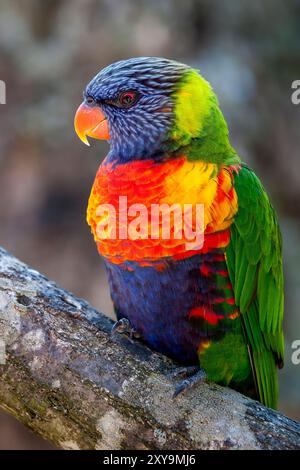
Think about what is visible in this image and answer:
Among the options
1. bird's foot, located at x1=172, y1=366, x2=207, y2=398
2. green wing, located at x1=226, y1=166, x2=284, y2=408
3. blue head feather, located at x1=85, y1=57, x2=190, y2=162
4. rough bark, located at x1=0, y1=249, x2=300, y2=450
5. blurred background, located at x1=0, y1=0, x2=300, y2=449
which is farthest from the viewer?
blurred background, located at x1=0, y1=0, x2=300, y2=449

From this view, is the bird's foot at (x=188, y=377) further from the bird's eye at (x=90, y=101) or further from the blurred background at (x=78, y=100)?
the blurred background at (x=78, y=100)

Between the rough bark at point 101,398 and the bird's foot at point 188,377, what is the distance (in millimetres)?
30

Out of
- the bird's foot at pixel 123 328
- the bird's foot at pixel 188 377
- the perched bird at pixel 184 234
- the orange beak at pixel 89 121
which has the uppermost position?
the orange beak at pixel 89 121

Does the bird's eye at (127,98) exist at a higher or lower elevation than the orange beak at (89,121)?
higher

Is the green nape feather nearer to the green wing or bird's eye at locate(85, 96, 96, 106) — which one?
the green wing

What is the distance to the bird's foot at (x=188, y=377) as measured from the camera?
8.18 feet

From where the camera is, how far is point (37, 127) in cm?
527

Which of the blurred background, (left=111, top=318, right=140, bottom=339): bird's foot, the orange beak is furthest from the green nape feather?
the blurred background

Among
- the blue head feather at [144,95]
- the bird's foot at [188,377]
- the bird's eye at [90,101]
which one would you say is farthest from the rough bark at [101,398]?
the bird's eye at [90,101]

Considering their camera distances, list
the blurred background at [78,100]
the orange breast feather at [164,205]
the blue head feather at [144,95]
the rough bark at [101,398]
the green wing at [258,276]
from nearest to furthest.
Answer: the rough bark at [101,398], the orange breast feather at [164,205], the green wing at [258,276], the blue head feather at [144,95], the blurred background at [78,100]

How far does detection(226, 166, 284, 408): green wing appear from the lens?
9.20 ft

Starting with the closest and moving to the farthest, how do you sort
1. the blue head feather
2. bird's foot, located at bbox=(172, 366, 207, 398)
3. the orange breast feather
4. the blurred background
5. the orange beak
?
1. bird's foot, located at bbox=(172, 366, 207, 398)
2. the orange breast feather
3. the blue head feather
4. the orange beak
5. the blurred background

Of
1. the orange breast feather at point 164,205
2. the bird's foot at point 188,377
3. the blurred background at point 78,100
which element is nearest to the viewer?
the bird's foot at point 188,377
